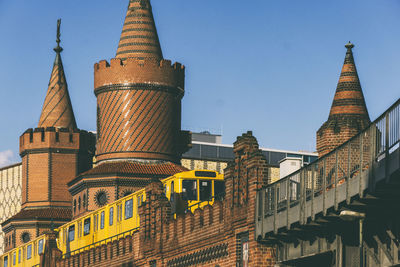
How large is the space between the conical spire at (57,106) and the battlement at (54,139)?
0.97 metres

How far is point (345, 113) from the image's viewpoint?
46656 mm

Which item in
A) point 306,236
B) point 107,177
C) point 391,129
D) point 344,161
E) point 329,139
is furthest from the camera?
point 107,177

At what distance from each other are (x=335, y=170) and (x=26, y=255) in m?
44.7

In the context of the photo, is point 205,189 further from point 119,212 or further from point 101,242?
point 101,242

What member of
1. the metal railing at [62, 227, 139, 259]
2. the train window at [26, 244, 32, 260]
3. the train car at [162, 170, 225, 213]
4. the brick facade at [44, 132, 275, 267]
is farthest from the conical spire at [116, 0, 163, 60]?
the train car at [162, 170, 225, 213]

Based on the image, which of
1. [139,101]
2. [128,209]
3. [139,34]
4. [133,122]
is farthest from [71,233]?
[139,34]

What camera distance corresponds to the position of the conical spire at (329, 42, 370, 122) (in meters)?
46.8

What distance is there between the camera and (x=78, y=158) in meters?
80.9

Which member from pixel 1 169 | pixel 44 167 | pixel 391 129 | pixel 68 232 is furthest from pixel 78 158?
pixel 391 129

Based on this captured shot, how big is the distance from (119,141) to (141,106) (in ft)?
8.98

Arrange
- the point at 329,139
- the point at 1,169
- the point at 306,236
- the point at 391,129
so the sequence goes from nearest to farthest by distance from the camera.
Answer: the point at 391,129, the point at 306,236, the point at 329,139, the point at 1,169

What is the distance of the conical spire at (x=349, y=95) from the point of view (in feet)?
153

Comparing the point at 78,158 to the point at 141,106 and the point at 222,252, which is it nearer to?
the point at 141,106

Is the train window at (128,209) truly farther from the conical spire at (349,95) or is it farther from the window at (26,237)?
the window at (26,237)
